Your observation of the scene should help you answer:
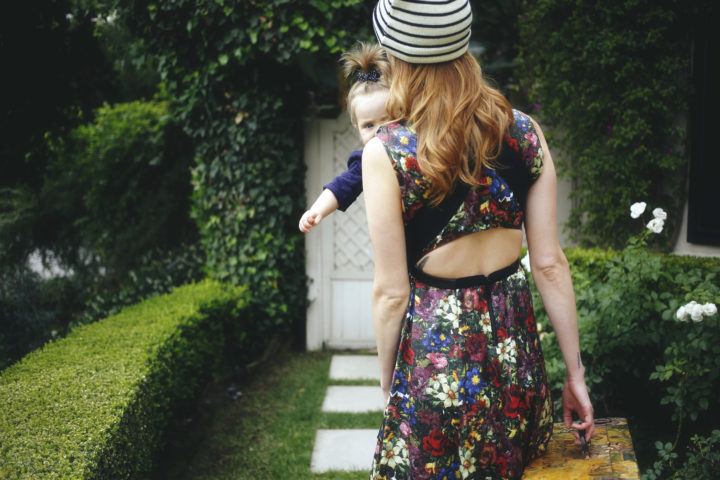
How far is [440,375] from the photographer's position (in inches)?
50.4

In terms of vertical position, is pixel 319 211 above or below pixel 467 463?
above

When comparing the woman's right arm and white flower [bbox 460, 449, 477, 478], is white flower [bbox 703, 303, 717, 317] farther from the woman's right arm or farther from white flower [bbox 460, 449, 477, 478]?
white flower [bbox 460, 449, 477, 478]

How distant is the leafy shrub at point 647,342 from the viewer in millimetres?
2287

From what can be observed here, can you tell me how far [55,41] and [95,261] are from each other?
2.08 meters

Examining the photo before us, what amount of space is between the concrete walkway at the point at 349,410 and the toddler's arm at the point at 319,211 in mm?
2102

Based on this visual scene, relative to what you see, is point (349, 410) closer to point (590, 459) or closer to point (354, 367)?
point (354, 367)

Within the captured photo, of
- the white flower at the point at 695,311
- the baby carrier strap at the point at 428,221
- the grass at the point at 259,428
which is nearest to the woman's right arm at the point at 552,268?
the baby carrier strap at the point at 428,221

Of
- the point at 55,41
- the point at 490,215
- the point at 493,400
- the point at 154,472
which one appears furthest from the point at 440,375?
the point at 55,41

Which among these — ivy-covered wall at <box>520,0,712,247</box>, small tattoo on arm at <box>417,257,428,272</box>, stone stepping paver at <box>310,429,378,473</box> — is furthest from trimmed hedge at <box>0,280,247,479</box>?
ivy-covered wall at <box>520,0,712,247</box>

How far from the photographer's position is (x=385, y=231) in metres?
1.23

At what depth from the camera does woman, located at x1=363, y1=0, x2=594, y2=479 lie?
A: 1.23m

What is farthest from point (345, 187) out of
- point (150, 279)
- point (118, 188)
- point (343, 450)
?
point (118, 188)

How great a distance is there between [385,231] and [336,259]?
3.99m

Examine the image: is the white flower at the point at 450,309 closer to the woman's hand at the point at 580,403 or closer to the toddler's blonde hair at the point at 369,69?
the woman's hand at the point at 580,403
